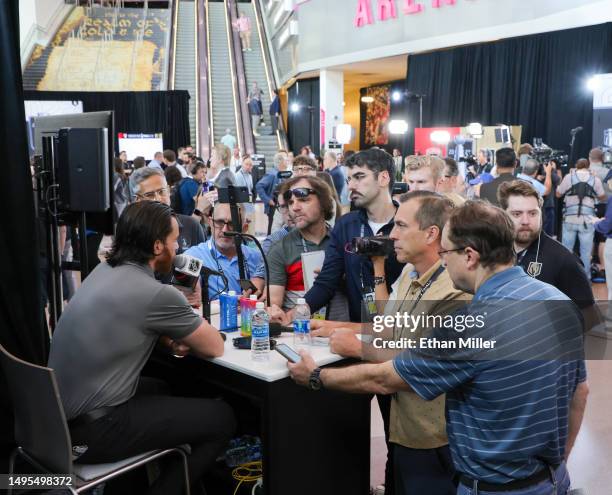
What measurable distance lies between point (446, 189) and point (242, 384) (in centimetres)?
303

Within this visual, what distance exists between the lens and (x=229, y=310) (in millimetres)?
3119

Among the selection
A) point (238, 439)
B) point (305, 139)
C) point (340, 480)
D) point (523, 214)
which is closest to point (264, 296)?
point (238, 439)

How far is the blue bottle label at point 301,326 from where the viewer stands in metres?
2.90

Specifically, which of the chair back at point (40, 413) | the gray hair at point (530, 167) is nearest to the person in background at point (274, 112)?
the gray hair at point (530, 167)

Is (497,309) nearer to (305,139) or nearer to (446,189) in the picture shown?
(446,189)

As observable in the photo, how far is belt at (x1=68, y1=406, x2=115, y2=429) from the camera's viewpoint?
2465mm

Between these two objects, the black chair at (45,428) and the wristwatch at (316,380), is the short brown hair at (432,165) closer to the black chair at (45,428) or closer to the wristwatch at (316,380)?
the wristwatch at (316,380)

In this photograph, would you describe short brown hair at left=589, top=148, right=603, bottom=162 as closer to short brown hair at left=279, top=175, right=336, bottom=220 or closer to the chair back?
short brown hair at left=279, top=175, right=336, bottom=220

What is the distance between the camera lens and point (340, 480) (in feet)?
9.35

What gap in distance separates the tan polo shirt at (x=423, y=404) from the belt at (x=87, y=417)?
3.70 ft

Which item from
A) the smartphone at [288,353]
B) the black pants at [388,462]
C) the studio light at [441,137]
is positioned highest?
the studio light at [441,137]

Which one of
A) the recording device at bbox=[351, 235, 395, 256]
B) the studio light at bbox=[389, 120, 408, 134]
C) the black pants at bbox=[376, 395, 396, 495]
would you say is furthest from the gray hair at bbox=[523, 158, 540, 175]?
the studio light at bbox=[389, 120, 408, 134]

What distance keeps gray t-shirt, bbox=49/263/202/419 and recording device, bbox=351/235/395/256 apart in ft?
2.90

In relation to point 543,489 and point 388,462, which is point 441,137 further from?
point 543,489
